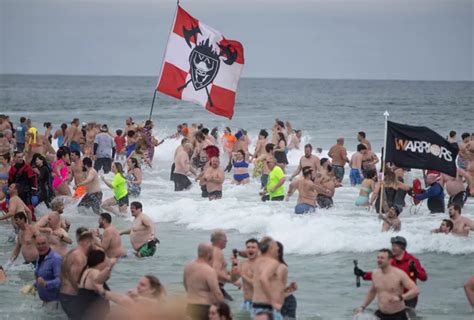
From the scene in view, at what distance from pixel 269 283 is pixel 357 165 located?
13629 mm

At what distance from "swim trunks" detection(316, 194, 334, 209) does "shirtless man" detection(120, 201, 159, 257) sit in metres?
4.82

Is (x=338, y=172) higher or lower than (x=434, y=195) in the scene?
higher

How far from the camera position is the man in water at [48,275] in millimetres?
10555

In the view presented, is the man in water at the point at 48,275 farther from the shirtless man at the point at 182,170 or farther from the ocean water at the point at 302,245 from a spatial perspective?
the shirtless man at the point at 182,170

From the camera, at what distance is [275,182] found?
19344mm


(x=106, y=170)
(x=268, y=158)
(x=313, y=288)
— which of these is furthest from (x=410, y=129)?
(x=106, y=170)

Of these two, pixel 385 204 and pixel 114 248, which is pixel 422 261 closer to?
pixel 385 204

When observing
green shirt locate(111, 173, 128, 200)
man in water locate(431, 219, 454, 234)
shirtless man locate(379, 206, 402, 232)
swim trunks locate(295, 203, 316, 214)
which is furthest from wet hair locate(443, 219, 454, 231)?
green shirt locate(111, 173, 128, 200)

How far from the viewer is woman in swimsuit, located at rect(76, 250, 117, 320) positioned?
32.6 feet

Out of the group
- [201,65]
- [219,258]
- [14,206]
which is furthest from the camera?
[201,65]

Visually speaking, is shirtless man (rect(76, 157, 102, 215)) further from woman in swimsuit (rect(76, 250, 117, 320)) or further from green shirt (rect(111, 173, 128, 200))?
woman in swimsuit (rect(76, 250, 117, 320))

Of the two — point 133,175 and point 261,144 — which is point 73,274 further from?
point 261,144

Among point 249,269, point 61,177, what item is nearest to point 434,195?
point 61,177

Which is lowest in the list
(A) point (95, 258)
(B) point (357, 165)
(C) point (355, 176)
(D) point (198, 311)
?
(D) point (198, 311)
